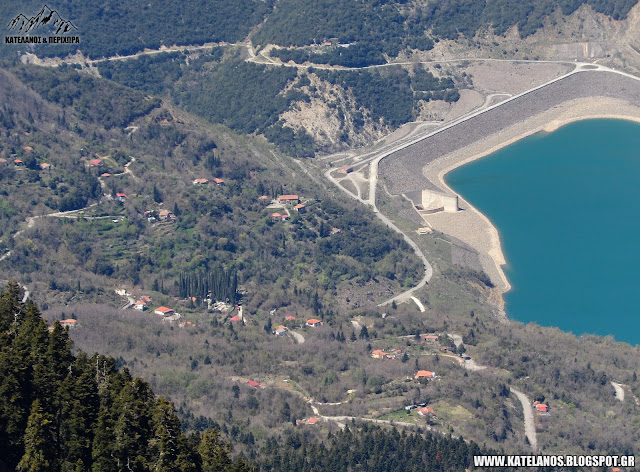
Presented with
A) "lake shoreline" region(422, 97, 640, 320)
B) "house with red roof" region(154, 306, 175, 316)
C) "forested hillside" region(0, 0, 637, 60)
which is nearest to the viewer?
"house with red roof" region(154, 306, 175, 316)

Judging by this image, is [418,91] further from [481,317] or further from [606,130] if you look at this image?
[481,317]

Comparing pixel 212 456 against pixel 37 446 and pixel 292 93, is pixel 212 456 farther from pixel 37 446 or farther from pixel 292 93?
pixel 292 93

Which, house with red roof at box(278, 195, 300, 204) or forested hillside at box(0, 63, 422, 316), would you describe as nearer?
forested hillside at box(0, 63, 422, 316)

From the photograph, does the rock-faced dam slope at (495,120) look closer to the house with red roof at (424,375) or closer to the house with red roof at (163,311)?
the house with red roof at (163,311)

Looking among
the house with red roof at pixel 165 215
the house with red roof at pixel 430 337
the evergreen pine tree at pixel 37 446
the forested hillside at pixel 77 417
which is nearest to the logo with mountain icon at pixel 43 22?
the house with red roof at pixel 165 215

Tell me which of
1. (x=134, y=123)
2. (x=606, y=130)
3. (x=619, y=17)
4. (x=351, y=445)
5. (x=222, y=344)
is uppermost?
(x=619, y=17)

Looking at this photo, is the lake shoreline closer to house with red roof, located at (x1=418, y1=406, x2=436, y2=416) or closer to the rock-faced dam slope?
the rock-faced dam slope

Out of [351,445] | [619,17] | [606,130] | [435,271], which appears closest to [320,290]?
[435,271]

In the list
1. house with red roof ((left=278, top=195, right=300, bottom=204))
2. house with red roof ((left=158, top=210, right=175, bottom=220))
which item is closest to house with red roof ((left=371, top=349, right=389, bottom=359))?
house with red roof ((left=158, top=210, right=175, bottom=220))
